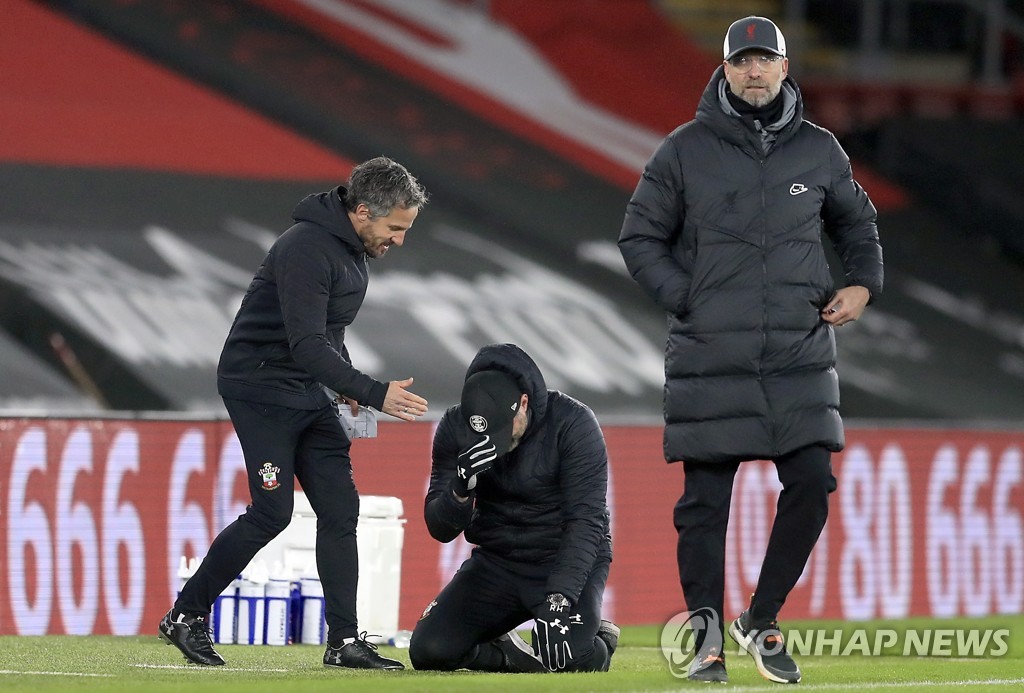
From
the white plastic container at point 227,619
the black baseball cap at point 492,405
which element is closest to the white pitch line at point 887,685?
the black baseball cap at point 492,405

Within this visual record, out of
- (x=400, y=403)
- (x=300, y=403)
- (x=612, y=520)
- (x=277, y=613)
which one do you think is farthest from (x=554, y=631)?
(x=612, y=520)

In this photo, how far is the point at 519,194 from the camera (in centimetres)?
1520

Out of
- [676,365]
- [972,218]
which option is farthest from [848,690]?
[972,218]

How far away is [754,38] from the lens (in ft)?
17.2

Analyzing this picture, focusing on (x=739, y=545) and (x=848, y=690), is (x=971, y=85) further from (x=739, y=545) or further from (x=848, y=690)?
(x=848, y=690)

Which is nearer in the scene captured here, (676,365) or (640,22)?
(676,365)

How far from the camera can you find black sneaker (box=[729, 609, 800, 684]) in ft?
17.3

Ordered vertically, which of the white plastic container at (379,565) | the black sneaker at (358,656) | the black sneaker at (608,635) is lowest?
the black sneaker at (358,656)

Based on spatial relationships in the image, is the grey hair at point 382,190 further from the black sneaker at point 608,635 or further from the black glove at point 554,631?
the black sneaker at point 608,635

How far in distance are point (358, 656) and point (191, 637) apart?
1.77 ft

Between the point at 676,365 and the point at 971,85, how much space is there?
1328cm

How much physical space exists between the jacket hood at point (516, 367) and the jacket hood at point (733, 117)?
1.01 metres

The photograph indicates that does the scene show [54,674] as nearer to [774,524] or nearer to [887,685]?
[774,524]

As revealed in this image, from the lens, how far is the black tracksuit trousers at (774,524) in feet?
17.6
